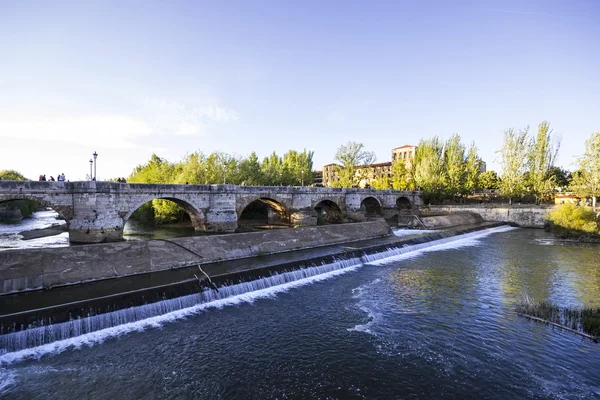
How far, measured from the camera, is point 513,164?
56.3 m

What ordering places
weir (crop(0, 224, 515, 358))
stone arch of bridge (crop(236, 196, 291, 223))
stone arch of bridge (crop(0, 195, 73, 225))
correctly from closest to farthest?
weir (crop(0, 224, 515, 358)) → stone arch of bridge (crop(0, 195, 73, 225)) → stone arch of bridge (crop(236, 196, 291, 223))

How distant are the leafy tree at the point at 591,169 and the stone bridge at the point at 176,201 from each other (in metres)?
27.6

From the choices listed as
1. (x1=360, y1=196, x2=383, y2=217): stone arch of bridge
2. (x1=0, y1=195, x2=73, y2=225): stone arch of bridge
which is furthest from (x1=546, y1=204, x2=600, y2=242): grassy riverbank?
(x1=0, y1=195, x2=73, y2=225): stone arch of bridge

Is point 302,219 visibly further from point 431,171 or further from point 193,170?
point 431,171

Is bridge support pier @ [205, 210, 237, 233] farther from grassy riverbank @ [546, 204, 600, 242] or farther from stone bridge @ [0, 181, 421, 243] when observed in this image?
grassy riverbank @ [546, 204, 600, 242]

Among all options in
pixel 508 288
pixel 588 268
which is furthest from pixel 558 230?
pixel 508 288

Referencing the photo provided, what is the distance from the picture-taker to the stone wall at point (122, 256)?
43.8 ft

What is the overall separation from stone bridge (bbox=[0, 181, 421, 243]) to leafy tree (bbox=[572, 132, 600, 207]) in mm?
27576

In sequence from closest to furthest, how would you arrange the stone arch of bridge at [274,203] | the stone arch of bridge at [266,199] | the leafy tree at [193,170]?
the stone arch of bridge at [266,199], the stone arch of bridge at [274,203], the leafy tree at [193,170]

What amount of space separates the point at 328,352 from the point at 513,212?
51439mm

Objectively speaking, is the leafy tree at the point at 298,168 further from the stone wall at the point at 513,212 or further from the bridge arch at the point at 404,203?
the stone wall at the point at 513,212

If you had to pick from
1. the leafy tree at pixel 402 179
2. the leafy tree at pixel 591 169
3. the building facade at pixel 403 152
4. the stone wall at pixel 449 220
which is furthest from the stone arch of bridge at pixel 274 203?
the building facade at pixel 403 152

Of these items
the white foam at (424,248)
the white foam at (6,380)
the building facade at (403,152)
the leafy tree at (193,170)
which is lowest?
the white foam at (6,380)

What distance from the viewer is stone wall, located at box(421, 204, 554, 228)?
152 ft
